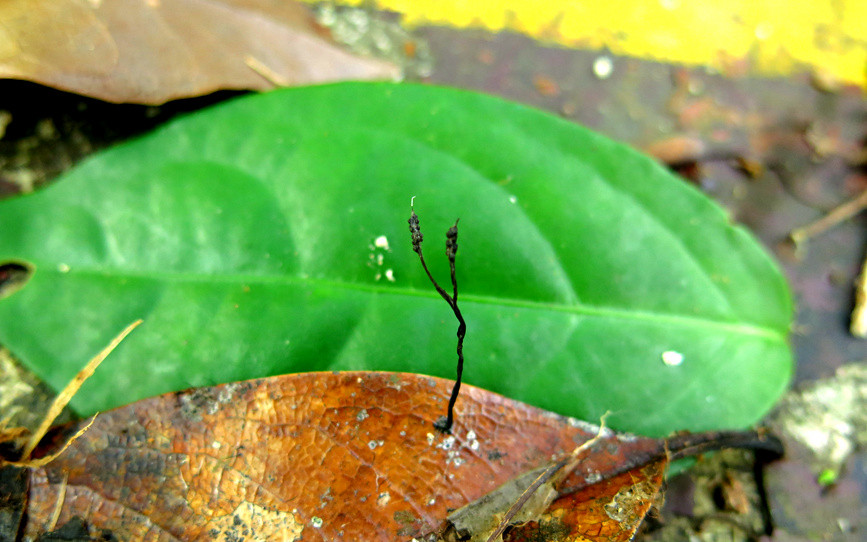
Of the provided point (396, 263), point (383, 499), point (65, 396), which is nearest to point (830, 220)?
point (396, 263)

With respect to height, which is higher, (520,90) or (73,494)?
(520,90)

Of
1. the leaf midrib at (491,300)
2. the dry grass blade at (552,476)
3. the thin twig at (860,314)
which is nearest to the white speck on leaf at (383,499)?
the dry grass blade at (552,476)

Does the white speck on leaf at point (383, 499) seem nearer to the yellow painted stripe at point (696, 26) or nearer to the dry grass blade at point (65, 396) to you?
the dry grass blade at point (65, 396)

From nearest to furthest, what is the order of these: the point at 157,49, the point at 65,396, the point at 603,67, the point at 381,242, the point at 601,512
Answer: the point at 601,512
the point at 65,396
the point at 381,242
the point at 157,49
the point at 603,67

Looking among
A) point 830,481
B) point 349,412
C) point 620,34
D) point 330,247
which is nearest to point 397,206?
point 330,247

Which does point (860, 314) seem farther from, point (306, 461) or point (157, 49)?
point (157, 49)

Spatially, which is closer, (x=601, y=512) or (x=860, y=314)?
(x=601, y=512)

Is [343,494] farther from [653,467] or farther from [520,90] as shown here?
[520,90]
